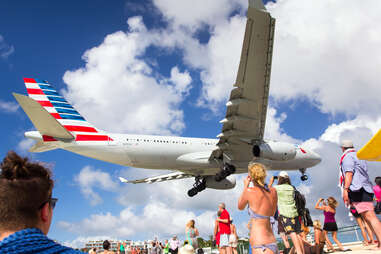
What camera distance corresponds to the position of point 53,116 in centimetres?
1664

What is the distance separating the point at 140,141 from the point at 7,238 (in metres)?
15.2

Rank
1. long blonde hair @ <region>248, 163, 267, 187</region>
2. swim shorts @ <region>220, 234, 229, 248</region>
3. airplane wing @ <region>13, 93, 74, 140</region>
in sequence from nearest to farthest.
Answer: long blonde hair @ <region>248, 163, 267, 187</region> → swim shorts @ <region>220, 234, 229, 248</region> → airplane wing @ <region>13, 93, 74, 140</region>

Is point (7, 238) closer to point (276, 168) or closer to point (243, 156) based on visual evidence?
point (243, 156)

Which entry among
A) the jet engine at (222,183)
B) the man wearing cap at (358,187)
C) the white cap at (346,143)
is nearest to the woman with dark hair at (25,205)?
the man wearing cap at (358,187)

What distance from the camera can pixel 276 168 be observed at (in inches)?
805

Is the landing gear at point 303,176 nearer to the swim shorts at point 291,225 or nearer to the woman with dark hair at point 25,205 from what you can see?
the swim shorts at point 291,225

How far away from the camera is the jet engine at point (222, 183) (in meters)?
20.4

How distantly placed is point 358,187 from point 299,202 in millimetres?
1988

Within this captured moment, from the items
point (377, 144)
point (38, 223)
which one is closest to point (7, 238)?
point (38, 223)

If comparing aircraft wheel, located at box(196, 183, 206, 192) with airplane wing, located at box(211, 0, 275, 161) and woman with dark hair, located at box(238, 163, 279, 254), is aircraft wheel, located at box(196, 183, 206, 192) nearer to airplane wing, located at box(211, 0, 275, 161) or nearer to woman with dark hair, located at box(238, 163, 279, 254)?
airplane wing, located at box(211, 0, 275, 161)

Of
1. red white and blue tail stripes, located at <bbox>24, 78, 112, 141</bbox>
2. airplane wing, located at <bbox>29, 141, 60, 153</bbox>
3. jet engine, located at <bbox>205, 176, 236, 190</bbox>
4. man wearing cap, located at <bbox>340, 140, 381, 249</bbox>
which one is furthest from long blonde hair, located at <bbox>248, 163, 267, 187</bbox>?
jet engine, located at <bbox>205, 176, 236, 190</bbox>

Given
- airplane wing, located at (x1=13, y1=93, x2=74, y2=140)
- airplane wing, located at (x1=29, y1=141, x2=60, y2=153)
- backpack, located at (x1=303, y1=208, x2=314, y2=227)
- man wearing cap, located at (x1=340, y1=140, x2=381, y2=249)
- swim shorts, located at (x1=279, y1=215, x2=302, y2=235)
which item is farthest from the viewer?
airplane wing, located at (x1=29, y1=141, x2=60, y2=153)

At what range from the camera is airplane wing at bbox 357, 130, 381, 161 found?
12.1ft

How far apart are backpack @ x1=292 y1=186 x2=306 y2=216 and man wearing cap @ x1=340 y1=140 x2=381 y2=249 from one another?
1584 mm
